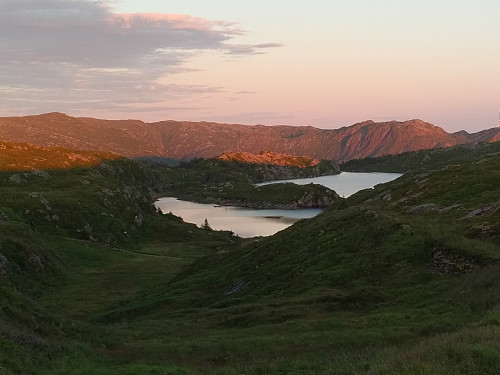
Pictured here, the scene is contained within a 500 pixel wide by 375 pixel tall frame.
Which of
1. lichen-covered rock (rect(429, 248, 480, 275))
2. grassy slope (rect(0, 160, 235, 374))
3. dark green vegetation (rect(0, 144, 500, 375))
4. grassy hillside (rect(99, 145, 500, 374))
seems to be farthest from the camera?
lichen-covered rock (rect(429, 248, 480, 275))

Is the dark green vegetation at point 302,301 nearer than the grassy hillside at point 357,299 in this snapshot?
No

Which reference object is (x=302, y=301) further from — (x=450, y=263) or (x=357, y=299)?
(x=450, y=263)

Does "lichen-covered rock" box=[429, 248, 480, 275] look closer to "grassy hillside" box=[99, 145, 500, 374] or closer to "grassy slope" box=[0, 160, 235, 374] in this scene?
"grassy hillside" box=[99, 145, 500, 374]

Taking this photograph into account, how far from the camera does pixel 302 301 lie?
39.3 m

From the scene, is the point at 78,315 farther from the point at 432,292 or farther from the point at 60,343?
the point at 432,292

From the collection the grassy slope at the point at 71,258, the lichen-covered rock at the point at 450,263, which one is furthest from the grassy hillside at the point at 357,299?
the grassy slope at the point at 71,258

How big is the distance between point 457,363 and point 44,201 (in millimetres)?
121981

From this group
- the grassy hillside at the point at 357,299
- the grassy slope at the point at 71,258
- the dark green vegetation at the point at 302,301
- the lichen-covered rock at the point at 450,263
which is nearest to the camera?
the grassy hillside at the point at 357,299

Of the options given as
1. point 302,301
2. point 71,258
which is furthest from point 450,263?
point 71,258

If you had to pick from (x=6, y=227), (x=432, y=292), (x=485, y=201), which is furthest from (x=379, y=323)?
(x=6, y=227)

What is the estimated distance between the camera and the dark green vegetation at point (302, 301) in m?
23.8

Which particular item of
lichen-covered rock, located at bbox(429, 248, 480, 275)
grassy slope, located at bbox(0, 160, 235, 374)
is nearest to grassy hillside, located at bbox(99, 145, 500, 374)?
lichen-covered rock, located at bbox(429, 248, 480, 275)

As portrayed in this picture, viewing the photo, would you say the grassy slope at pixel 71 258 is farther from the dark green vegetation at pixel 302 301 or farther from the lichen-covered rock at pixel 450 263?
the lichen-covered rock at pixel 450 263

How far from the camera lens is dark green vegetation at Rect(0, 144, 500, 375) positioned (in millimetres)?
23769
